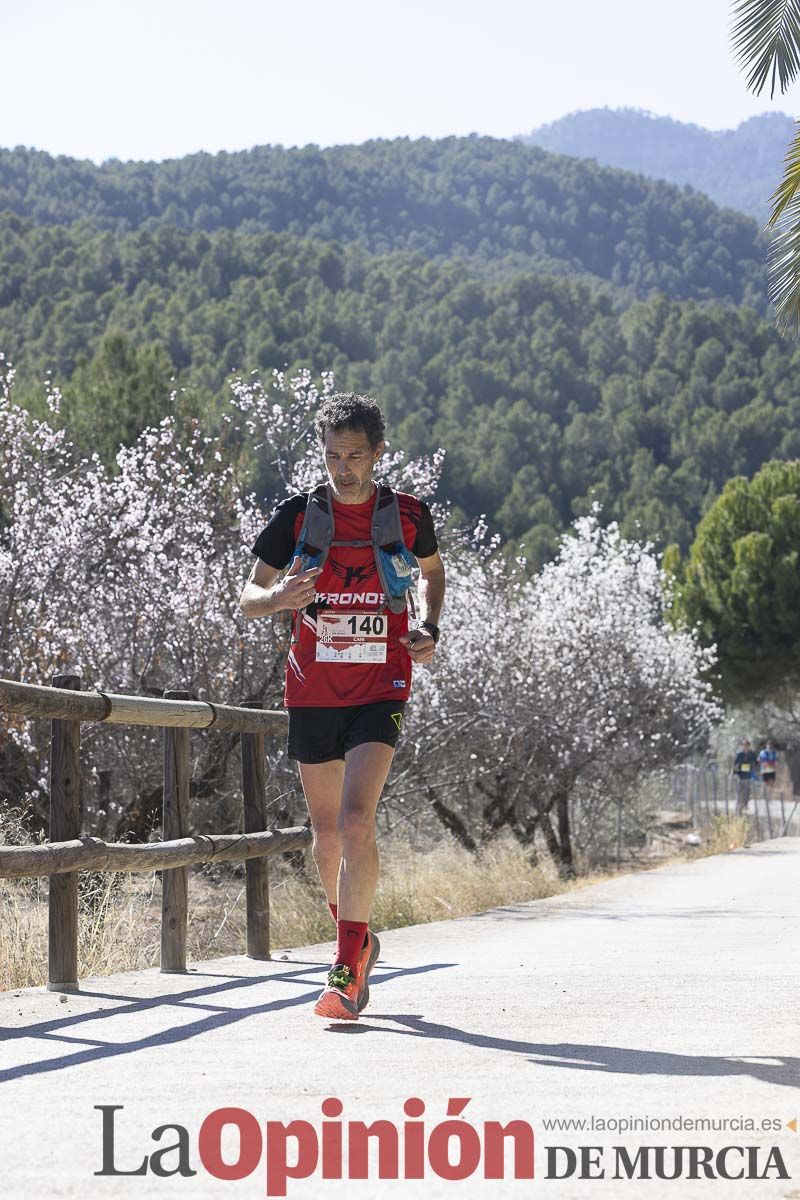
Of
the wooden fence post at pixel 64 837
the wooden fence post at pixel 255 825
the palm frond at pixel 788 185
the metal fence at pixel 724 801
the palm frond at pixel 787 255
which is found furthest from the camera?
the metal fence at pixel 724 801

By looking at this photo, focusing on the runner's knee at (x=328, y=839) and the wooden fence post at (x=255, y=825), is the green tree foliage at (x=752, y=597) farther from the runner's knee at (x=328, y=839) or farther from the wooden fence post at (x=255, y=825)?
the runner's knee at (x=328, y=839)

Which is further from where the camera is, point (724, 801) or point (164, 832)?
point (724, 801)

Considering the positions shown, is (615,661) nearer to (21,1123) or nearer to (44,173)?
(21,1123)

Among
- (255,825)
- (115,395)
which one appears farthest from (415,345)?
(255,825)

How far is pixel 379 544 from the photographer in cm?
562

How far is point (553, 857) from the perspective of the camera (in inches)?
861

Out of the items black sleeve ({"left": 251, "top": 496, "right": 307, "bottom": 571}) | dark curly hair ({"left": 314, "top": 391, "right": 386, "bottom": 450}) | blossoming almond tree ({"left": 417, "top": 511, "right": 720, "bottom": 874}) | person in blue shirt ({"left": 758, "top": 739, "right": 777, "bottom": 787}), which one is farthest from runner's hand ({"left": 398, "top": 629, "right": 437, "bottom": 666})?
person in blue shirt ({"left": 758, "top": 739, "right": 777, "bottom": 787})

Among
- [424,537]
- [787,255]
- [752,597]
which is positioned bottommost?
[424,537]

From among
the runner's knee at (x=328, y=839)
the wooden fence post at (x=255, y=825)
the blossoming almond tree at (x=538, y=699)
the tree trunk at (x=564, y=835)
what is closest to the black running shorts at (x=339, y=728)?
the runner's knee at (x=328, y=839)

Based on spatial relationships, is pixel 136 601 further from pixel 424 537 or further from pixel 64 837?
pixel 424 537

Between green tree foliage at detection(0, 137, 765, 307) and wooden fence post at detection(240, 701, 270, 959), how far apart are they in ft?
322

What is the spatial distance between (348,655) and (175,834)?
2013mm

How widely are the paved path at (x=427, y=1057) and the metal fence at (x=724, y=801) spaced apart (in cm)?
2262

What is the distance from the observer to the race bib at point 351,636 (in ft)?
18.3
